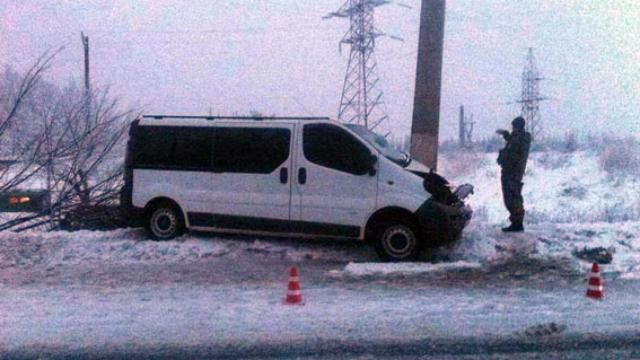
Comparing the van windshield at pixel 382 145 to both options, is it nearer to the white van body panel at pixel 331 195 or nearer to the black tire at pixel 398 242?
the white van body panel at pixel 331 195

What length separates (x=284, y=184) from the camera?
10781 mm

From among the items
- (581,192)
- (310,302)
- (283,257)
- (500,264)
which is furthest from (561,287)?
(581,192)

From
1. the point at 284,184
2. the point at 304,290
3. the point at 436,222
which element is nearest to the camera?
the point at 304,290

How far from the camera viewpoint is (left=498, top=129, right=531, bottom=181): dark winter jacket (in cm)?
1180

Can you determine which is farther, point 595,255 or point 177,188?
point 177,188

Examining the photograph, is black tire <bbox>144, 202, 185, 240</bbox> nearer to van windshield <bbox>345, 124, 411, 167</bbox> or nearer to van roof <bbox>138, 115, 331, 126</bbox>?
van roof <bbox>138, 115, 331, 126</bbox>

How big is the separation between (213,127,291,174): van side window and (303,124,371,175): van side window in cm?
35

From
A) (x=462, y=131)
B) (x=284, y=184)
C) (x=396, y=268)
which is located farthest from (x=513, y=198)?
(x=462, y=131)

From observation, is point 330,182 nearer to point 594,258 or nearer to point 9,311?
point 594,258

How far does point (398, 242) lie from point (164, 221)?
368 centimetres

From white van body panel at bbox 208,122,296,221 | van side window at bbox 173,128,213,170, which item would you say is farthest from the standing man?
van side window at bbox 173,128,213,170

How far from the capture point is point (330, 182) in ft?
34.7

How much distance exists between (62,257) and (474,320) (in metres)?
6.34

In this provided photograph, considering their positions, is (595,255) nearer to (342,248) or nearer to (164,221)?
(342,248)
